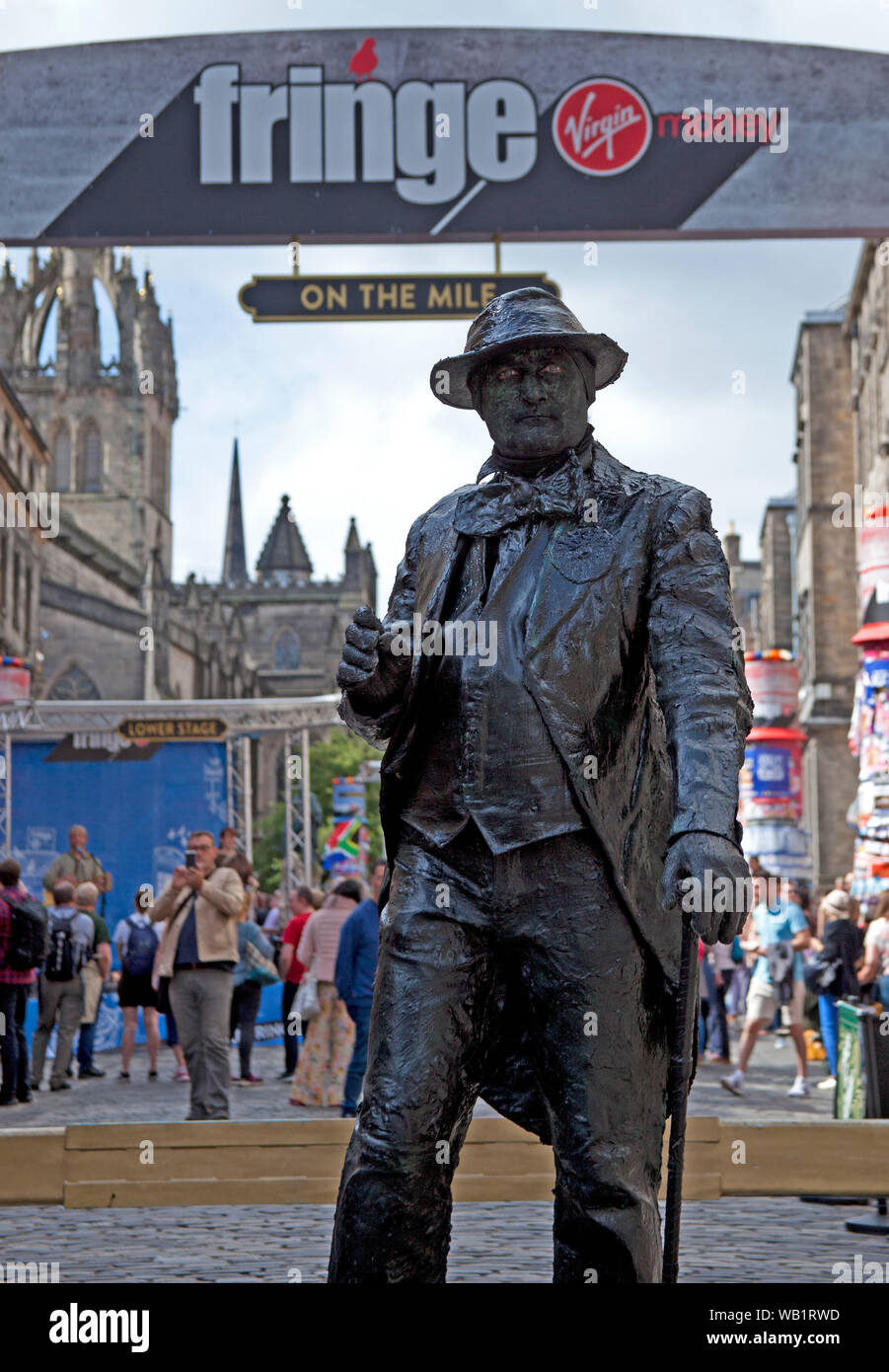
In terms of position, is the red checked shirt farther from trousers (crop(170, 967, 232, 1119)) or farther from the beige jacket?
trousers (crop(170, 967, 232, 1119))

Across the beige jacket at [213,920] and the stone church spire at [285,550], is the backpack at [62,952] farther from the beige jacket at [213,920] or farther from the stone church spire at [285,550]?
the stone church spire at [285,550]

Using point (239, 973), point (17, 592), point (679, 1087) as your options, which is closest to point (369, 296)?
point (239, 973)

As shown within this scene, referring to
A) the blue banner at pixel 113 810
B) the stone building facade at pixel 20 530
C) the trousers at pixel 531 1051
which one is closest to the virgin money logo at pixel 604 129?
the blue banner at pixel 113 810

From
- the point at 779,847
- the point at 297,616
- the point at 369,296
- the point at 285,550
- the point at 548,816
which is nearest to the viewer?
the point at 548,816

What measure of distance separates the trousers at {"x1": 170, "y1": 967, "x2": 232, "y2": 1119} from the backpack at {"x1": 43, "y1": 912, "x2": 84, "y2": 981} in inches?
129

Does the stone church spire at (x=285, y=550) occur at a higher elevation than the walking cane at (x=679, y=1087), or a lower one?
higher

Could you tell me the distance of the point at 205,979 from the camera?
12.3 metres

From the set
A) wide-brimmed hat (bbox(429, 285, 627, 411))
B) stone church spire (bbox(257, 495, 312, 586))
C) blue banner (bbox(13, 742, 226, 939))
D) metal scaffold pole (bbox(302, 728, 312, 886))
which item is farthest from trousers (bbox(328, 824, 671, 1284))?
stone church spire (bbox(257, 495, 312, 586))

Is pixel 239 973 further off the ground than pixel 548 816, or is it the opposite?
pixel 548 816

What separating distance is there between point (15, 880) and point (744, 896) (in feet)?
37.4

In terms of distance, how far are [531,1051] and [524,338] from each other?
1384 mm

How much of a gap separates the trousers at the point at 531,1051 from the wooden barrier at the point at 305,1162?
3120 millimetres

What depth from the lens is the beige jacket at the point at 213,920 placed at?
40.0 ft

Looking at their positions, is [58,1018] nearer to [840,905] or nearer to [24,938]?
[24,938]
